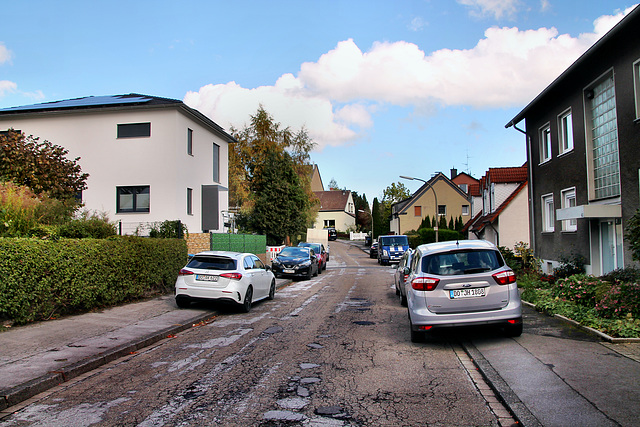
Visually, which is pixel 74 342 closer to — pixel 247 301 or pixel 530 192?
pixel 247 301

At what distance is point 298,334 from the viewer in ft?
30.3

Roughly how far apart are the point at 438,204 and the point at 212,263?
180 ft

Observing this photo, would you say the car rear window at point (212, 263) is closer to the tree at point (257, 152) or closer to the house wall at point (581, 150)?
the house wall at point (581, 150)

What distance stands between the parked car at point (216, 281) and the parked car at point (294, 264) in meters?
10.2

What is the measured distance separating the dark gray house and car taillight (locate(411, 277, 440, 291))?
692cm

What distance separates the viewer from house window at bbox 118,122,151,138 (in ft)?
79.3

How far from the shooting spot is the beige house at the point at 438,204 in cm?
6397

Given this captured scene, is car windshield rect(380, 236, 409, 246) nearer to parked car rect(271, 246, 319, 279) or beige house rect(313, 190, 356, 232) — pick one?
parked car rect(271, 246, 319, 279)

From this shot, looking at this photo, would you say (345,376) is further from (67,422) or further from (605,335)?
(605,335)

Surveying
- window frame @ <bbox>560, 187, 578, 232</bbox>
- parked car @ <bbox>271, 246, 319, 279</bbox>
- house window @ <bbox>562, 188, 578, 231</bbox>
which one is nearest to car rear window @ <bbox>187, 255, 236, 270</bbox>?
parked car @ <bbox>271, 246, 319, 279</bbox>

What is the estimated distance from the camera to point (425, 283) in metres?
7.95

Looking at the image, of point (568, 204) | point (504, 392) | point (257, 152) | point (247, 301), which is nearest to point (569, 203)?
point (568, 204)

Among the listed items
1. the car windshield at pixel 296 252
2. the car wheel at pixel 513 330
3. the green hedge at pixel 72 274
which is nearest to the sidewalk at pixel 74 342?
the green hedge at pixel 72 274

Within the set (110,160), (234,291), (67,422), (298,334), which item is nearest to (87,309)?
(234,291)
